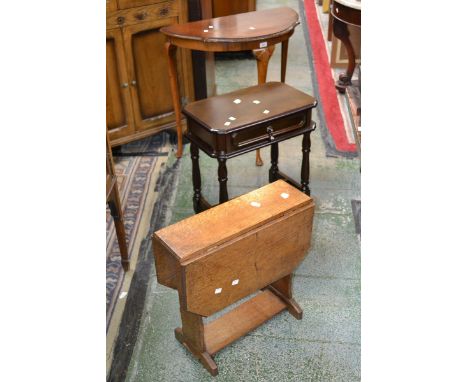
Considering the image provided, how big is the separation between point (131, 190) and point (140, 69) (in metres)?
0.90

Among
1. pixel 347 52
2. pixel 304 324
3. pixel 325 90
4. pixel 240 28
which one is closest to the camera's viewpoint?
pixel 304 324

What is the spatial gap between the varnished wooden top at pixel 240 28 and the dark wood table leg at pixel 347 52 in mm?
1042

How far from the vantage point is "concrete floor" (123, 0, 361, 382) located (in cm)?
232

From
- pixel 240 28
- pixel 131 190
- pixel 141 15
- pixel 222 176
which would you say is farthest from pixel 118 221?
pixel 141 15

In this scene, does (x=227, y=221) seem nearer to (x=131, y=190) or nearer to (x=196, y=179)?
(x=196, y=179)

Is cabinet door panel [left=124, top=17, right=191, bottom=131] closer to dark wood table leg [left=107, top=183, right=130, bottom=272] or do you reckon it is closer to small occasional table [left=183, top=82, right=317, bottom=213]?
small occasional table [left=183, top=82, right=317, bottom=213]

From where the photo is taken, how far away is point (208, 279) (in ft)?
6.85

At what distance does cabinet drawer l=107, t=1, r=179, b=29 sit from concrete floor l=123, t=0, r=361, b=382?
1120 millimetres

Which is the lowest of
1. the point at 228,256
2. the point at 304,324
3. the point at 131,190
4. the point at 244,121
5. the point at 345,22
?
the point at 304,324

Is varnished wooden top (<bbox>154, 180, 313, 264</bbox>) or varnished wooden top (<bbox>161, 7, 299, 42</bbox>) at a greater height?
varnished wooden top (<bbox>161, 7, 299, 42</bbox>)

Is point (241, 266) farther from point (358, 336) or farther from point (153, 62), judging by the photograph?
point (153, 62)

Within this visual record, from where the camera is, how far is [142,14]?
3.59 m

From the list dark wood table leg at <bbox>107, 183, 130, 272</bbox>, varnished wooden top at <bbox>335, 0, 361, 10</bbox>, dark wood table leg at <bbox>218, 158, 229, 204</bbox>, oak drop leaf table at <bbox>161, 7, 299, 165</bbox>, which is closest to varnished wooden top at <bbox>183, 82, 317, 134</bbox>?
dark wood table leg at <bbox>218, 158, 229, 204</bbox>

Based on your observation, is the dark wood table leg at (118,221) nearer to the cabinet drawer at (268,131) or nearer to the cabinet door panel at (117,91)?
the cabinet drawer at (268,131)
